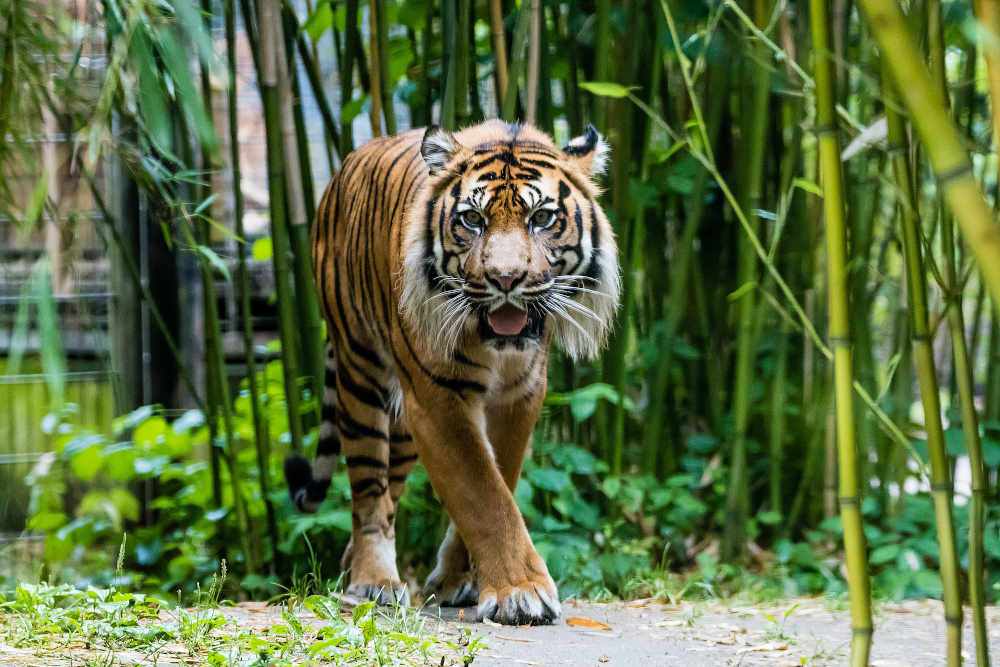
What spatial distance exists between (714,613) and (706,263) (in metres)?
1.58

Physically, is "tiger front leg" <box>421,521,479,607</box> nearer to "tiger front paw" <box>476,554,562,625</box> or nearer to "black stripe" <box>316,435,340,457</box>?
"tiger front paw" <box>476,554,562,625</box>

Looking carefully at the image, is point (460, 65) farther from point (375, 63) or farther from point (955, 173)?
point (955, 173)

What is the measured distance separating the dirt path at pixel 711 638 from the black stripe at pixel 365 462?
51cm

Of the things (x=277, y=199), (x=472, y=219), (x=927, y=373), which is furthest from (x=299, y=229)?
(x=927, y=373)

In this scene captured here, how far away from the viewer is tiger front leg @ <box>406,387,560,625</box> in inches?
95.7

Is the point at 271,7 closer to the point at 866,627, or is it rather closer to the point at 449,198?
the point at 449,198

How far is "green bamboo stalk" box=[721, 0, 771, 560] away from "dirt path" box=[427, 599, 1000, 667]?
653 millimetres

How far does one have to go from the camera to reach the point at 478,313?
2443 millimetres

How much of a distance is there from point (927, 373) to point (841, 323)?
188 millimetres

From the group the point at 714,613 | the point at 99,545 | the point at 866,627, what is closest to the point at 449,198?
the point at 714,613

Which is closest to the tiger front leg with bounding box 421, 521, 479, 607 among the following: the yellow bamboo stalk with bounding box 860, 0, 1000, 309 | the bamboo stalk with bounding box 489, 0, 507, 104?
the bamboo stalk with bounding box 489, 0, 507, 104

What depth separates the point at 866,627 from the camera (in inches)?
41.3

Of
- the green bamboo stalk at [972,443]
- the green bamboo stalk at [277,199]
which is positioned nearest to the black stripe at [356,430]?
the green bamboo stalk at [277,199]

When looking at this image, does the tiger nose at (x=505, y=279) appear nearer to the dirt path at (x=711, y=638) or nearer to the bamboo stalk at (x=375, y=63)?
the dirt path at (x=711, y=638)
